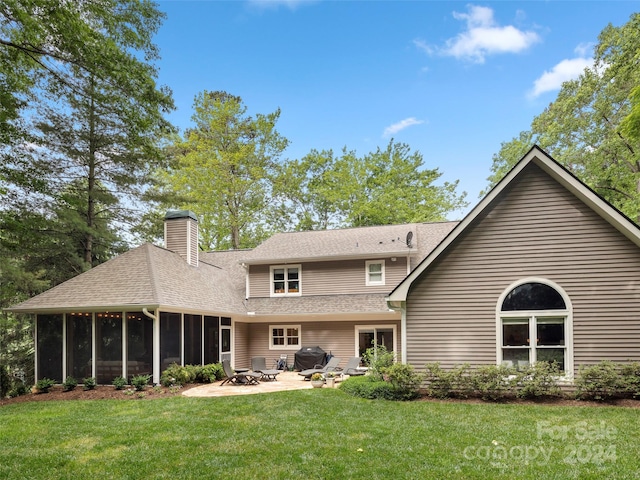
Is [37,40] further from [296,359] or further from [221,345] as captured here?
[296,359]

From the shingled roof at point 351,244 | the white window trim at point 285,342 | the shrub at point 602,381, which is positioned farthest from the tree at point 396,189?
the shrub at point 602,381

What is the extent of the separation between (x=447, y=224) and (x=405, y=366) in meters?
11.7

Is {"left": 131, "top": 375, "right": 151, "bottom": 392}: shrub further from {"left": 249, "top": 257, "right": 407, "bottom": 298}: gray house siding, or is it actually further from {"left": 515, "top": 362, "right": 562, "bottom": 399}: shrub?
{"left": 515, "top": 362, "right": 562, "bottom": 399}: shrub

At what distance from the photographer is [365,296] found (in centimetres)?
1766

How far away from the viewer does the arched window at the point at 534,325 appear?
31.8 feet

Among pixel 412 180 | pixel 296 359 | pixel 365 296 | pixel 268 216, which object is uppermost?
pixel 412 180

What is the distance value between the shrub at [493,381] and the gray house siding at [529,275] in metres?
0.49

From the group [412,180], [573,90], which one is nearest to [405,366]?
[573,90]

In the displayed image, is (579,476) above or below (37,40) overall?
below

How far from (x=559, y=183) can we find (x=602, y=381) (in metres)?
4.39

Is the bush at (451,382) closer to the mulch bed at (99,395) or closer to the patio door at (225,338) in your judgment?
the mulch bed at (99,395)

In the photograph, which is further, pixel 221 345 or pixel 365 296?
pixel 365 296

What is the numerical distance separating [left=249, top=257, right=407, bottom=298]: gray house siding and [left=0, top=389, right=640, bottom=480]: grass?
8.58 m

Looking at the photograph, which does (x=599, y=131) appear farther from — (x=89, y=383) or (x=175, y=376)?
(x=89, y=383)
